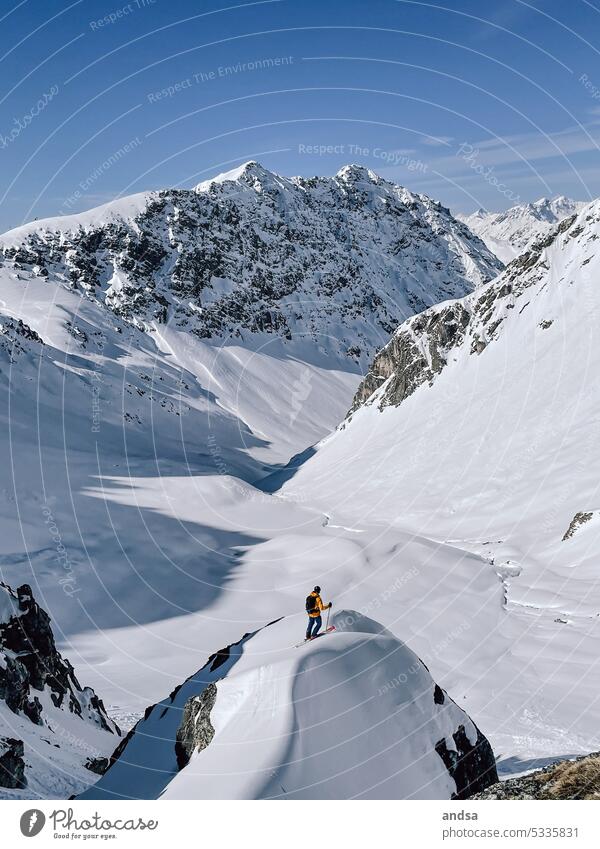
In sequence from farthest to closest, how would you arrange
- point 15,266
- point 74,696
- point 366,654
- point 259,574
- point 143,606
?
point 15,266 → point 259,574 → point 143,606 → point 74,696 → point 366,654

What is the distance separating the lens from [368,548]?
2206 inches

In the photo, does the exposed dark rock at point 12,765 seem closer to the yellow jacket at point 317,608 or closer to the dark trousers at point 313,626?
the dark trousers at point 313,626

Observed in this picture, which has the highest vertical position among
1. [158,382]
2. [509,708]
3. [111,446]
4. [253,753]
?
[158,382]

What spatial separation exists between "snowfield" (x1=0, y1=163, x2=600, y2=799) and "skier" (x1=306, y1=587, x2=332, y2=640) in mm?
1028

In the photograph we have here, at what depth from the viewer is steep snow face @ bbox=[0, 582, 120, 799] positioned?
17.7m

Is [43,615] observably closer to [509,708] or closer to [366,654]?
[366,654]

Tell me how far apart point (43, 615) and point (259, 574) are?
31489 millimetres

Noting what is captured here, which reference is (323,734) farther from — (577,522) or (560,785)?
(577,522)

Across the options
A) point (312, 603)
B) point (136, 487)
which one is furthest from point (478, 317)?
point (312, 603)

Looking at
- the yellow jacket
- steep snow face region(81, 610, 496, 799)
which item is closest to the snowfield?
steep snow face region(81, 610, 496, 799)

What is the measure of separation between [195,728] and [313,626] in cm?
387

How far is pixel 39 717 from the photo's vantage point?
22344mm

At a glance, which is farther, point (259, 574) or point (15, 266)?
point (15, 266)

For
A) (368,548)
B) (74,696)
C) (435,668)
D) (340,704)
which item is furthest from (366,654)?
(368,548)
